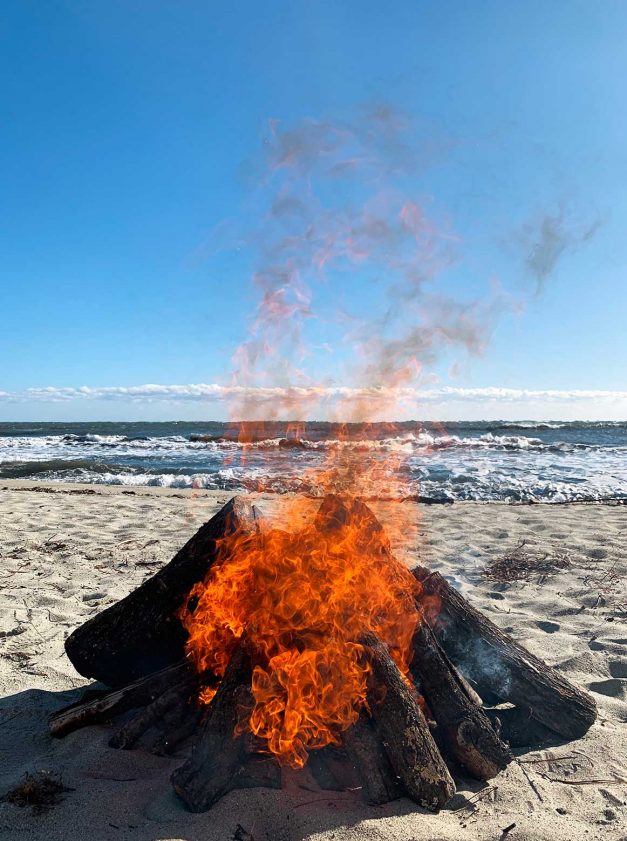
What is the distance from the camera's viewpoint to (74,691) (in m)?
4.12

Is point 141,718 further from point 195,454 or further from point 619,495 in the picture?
point 195,454

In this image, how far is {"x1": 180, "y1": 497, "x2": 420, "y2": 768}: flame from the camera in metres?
A: 2.96

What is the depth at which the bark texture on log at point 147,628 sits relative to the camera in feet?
12.7

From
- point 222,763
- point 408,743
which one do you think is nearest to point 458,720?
point 408,743

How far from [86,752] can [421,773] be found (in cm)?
195

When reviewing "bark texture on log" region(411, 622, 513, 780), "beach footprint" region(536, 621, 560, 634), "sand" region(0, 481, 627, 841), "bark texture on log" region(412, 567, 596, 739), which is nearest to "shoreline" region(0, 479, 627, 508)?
"sand" region(0, 481, 627, 841)

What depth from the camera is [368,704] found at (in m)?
2.99

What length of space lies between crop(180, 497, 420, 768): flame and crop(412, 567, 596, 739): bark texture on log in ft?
0.94

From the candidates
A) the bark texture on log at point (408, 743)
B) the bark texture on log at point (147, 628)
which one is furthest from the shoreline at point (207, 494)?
the bark texture on log at point (408, 743)

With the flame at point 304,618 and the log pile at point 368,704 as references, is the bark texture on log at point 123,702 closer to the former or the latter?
the log pile at point 368,704

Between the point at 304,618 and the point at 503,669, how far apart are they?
1.42m

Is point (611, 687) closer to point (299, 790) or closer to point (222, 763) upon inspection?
point (299, 790)

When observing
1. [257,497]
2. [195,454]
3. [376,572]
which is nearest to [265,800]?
[376,572]

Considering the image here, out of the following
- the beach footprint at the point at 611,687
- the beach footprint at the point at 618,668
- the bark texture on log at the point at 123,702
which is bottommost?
the beach footprint at the point at 611,687
